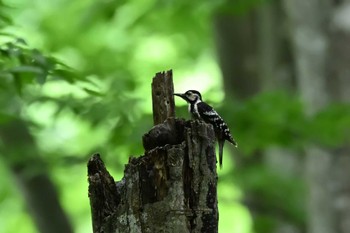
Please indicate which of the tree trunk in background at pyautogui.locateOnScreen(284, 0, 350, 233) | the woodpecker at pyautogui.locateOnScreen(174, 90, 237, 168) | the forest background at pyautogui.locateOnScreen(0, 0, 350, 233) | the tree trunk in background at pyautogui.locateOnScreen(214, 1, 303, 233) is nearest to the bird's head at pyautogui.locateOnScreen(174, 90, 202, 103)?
the woodpecker at pyautogui.locateOnScreen(174, 90, 237, 168)

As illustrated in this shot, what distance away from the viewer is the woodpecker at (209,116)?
194 inches

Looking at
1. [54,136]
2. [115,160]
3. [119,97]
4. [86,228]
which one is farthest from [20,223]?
[119,97]

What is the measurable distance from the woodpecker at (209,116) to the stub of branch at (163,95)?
1.01 m

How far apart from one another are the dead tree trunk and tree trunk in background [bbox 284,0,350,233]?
4.87 meters

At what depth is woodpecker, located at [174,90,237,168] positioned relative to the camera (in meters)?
4.92

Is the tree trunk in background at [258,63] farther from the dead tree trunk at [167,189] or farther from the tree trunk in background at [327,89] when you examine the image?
the dead tree trunk at [167,189]

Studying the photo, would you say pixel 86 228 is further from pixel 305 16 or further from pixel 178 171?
pixel 178 171

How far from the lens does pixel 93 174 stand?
381 cm

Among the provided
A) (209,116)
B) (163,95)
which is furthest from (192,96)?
(163,95)

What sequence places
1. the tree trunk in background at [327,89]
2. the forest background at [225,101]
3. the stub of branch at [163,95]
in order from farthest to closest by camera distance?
the tree trunk in background at [327,89], the forest background at [225,101], the stub of branch at [163,95]

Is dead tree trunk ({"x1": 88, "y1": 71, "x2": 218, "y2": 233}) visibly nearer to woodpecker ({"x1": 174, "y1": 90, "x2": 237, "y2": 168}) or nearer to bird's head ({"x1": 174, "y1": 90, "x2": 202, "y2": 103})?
woodpecker ({"x1": 174, "y1": 90, "x2": 237, "y2": 168})

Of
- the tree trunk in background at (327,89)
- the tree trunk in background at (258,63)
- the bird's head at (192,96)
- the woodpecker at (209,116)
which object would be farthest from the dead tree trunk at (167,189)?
the tree trunk in background at (258,63)

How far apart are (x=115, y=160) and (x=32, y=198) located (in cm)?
121

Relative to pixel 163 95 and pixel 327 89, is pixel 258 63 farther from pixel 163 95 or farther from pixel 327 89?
pixel 163 95
